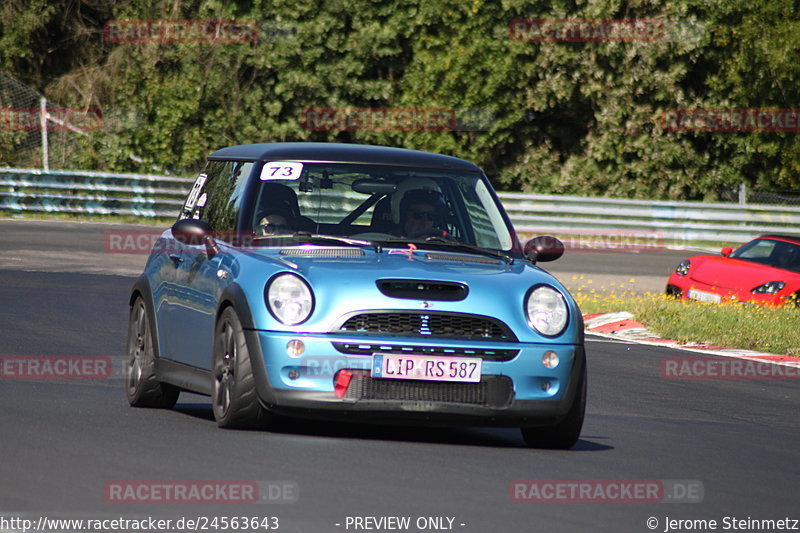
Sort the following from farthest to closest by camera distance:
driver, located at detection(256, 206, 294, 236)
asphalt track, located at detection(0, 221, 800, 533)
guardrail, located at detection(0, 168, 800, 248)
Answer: guardrail, located at detection(0, 168, 800, 248) < driver, located at detection(256, 206, 294, 236) < asphalt track, located at detection(0, 221, 800, 533)

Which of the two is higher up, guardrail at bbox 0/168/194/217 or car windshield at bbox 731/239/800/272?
car windshield at bbox 731/239/800/272

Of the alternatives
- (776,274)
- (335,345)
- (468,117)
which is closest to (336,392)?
(335,345)

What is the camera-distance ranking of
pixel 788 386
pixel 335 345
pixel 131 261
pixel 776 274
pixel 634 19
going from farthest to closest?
1. pixel 634 19
2. pixel 131 261
3. pixel 776 274
4. pixel 788 386
5. pixel 335 345

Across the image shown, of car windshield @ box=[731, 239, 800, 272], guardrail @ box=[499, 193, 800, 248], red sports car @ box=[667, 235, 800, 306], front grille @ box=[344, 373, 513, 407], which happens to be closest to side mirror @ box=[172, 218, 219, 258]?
front grille @ box=[344, 373, 513, 407]

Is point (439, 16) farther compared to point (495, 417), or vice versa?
point (439, 16)

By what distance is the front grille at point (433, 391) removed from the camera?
24.7ft

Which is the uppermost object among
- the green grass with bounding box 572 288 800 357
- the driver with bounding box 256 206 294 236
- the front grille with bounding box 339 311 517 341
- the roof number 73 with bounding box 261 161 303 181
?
the roof number 73 with bounding box 261 161 303 181

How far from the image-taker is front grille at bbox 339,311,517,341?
24.8ft

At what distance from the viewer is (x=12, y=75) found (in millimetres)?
37562

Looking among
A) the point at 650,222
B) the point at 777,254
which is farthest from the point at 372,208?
the point at 650,222

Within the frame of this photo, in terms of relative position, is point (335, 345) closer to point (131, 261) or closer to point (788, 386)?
point (788, 386)

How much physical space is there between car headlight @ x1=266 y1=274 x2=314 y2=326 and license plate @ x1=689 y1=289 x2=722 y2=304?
12.8m

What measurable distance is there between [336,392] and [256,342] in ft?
1.59

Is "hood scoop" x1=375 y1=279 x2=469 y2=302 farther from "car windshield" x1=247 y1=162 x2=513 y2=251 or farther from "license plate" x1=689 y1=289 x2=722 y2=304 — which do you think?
"license plate" x1=689 y1=289 x2=722 y2=304
